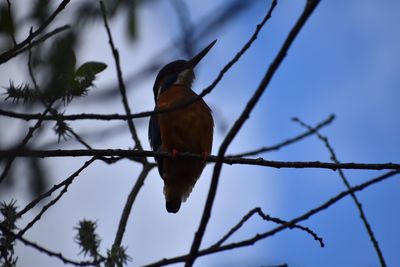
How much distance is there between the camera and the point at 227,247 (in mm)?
2188

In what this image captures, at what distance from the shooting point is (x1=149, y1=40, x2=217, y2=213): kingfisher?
5.36 m

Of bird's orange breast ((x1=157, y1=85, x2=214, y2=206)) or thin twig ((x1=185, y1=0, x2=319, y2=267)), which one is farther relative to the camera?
bird's orange breast ((x1=157, y1=85, x2=214, y2=206))

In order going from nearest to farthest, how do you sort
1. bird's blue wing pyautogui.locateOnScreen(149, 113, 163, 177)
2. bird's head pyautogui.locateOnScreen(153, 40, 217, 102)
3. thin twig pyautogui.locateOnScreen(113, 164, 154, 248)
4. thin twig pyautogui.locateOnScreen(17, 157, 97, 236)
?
thin twig pyautogui.locateOnScreen(17, 157, 97, 236) → thin twig pyautogui.locateOnScreen(113, 164, 154, 248) → bird's blue wing pyautogui.locateOnScreen(149, 113, 163, 177) → bird's head pyautogui.locateOnScreen(153, 40, 217, 102)

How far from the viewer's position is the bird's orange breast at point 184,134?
5.36 meters

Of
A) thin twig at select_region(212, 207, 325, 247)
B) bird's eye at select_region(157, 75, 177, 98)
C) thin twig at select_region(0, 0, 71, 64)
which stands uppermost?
bird's eye at select_region(157, 75, 177, 98)

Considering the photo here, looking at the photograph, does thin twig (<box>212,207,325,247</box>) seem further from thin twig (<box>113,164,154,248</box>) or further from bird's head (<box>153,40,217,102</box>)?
bird's head (<box>153,40,217,102</box>)

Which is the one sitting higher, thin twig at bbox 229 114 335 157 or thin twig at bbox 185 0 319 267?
thin twig at bbox 229 114 335 157

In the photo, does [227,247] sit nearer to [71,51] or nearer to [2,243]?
[2,243]

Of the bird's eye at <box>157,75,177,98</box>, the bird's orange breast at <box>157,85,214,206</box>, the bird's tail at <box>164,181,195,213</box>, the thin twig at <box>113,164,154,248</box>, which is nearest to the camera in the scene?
the thin twig at <box>113,164,154,248</box>

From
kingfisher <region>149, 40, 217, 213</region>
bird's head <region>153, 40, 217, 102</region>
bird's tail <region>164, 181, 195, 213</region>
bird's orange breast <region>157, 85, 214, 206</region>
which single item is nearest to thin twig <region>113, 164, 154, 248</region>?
kingfisher <region>149, 40, 217, 213</region>

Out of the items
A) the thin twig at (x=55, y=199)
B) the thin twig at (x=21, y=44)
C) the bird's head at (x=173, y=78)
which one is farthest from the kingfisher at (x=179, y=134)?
the thin twig at (x=21, y=44)

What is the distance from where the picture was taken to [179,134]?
5355mm

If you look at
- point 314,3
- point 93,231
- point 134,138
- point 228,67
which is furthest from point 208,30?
point 134,138

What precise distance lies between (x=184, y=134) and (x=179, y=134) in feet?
0.17
